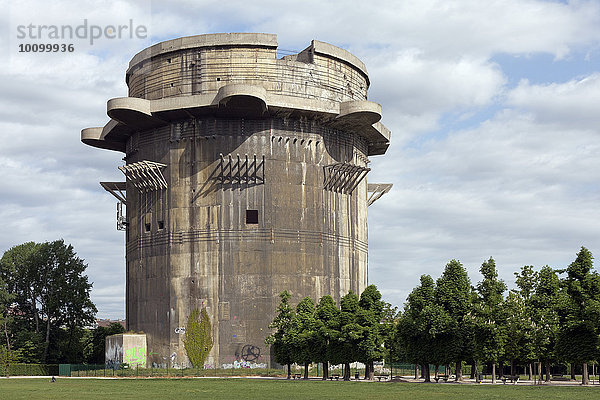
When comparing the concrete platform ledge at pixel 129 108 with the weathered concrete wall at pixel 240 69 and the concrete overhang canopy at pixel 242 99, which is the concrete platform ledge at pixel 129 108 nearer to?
the weathered concrete wall at pixel 240 69

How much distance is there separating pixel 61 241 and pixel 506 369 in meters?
61.2

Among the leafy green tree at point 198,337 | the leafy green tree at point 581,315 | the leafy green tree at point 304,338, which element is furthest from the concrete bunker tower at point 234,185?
the leafy green tree at point 581,315

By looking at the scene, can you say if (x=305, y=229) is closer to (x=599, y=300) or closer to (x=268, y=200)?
(x=268, y=200)

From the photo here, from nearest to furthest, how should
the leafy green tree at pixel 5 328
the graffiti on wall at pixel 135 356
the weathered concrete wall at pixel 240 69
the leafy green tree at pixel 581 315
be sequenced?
the leafy green tree at pixel 581 315 < the graffiti on wall at pixel 135 356 < the weathered concrete wall at pixel 240 69 < the leafy green tree at pixel 5 328

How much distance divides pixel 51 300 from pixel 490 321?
53306 millimetres

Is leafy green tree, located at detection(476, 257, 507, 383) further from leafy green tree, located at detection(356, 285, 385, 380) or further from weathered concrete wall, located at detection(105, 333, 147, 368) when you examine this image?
weathered concrete wall, located at detection(105, 333, 147, 368)

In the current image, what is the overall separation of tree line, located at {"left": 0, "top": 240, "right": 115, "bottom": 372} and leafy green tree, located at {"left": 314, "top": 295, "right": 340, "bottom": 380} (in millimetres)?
32735

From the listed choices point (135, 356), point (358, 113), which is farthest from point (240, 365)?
point (358, 113)

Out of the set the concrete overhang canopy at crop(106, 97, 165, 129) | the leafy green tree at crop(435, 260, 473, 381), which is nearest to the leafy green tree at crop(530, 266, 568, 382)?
the leafy green tree at crop(435, 260, 473, 381)

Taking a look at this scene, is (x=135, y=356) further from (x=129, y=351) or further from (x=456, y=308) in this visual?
(x=456, y=308)

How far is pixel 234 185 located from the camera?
246 ft

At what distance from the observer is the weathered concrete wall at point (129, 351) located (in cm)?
7444

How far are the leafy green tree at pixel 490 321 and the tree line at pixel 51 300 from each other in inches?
1773

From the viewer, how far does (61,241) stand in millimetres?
93375
